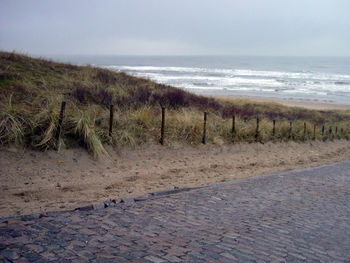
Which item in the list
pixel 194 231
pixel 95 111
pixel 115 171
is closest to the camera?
pixel 194 231

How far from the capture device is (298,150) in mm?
15672

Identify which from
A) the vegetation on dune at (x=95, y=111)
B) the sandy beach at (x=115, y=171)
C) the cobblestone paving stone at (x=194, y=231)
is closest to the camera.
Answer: the cobblestone paving stone at (x=194, y=231)

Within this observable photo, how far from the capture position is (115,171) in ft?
30.2

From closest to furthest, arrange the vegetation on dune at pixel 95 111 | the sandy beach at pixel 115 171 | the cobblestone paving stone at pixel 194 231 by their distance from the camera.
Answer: the cobblestone paving stone at pixel 194 231 < the sandy beach at pixel 115 171 < the vegetation on dune at pixel 95 111

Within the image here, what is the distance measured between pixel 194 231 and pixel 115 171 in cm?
416

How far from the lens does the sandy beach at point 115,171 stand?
6.91 m

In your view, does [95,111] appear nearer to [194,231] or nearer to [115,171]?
[115,171]

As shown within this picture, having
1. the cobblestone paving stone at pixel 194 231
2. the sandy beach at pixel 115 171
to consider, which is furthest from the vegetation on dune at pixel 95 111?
the cobblestone paving stone at pixel 194 231

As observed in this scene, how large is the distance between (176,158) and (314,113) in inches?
767

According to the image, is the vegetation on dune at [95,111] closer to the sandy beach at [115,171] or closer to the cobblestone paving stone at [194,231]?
the sandy beach at [115,171]

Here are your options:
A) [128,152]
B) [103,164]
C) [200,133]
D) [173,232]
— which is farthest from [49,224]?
[200,133]

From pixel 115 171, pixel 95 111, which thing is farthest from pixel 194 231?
pixel 95 111

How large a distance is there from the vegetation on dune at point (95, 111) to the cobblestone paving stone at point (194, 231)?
12.3ft

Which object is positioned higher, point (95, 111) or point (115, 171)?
point (95, 111)
